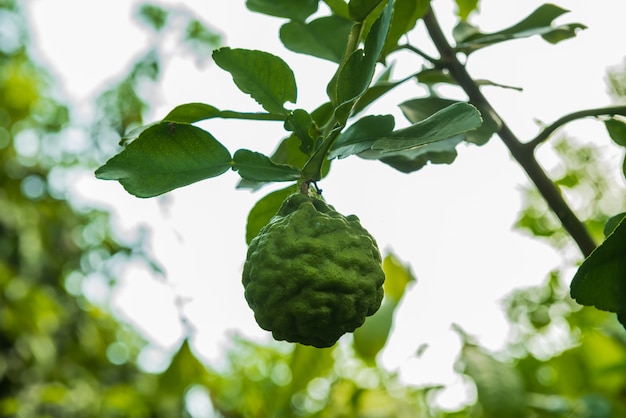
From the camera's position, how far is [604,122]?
71cm

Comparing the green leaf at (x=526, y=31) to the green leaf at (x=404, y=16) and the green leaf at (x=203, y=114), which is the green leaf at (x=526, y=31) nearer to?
the green leaf at (x=404, y=16)

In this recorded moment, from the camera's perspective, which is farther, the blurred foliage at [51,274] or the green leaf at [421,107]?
the blurred foliage at [51,274]

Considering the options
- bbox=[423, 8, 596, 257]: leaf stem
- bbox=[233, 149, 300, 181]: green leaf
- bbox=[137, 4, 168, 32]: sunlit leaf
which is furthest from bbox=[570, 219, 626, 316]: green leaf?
bbox=[137, 4, 168, 32]: sunlit leaf

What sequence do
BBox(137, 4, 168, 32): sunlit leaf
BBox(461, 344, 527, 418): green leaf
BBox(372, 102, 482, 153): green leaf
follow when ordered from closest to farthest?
BBox(372, 102, 482, 153): green leaf → BBox(461, 344, 527, 418): green leaf → BBox(137, 4, 168, 32): sunlit leaf

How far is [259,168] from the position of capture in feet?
1.91

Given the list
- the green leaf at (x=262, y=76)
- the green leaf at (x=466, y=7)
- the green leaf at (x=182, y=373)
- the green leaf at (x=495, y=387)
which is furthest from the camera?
the green leaf at (x=182, y=373)

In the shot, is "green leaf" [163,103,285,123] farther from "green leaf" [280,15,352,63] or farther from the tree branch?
the tree branch

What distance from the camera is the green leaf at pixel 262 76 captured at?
602mm

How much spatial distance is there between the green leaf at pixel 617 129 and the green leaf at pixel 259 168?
35 cm

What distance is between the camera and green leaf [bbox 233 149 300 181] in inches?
22.7

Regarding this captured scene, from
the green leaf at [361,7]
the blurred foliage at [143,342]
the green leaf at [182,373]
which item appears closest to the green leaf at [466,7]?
the blurred foliage at [143,342]

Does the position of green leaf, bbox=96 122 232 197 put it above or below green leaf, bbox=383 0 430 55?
below

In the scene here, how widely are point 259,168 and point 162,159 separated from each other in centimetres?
8

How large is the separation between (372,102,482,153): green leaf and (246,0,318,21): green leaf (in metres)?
0.27
